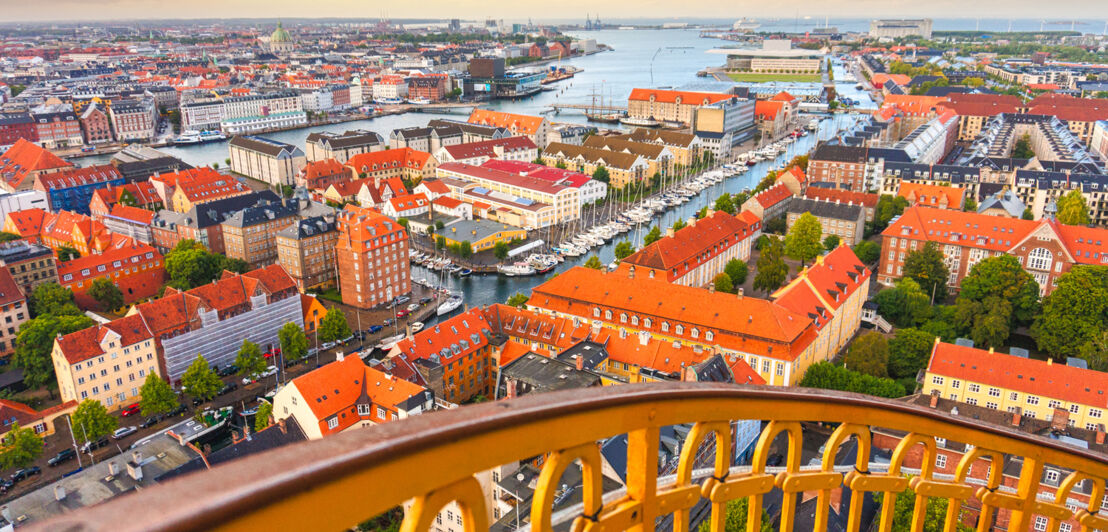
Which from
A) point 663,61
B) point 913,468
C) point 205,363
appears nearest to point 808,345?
point 913,468

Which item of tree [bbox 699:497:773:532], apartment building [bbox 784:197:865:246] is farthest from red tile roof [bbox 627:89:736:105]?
tree [bbox 699:497:773:532]

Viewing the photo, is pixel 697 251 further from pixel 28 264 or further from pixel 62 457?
pixel 28 264

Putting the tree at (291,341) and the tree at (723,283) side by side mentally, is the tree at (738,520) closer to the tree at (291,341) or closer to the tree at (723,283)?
the tree at (291,341)

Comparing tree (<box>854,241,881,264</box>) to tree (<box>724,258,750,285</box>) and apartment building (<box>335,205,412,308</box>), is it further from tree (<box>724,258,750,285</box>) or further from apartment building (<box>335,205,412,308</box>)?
apartment building (<box>335,205,412,308</box>)

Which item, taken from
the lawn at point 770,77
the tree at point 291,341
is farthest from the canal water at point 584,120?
the tree at point 291,341

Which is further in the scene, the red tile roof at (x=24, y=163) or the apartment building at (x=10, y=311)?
the red tile roof at (x=24, y=163)

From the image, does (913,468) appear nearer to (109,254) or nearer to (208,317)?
(208,317)
